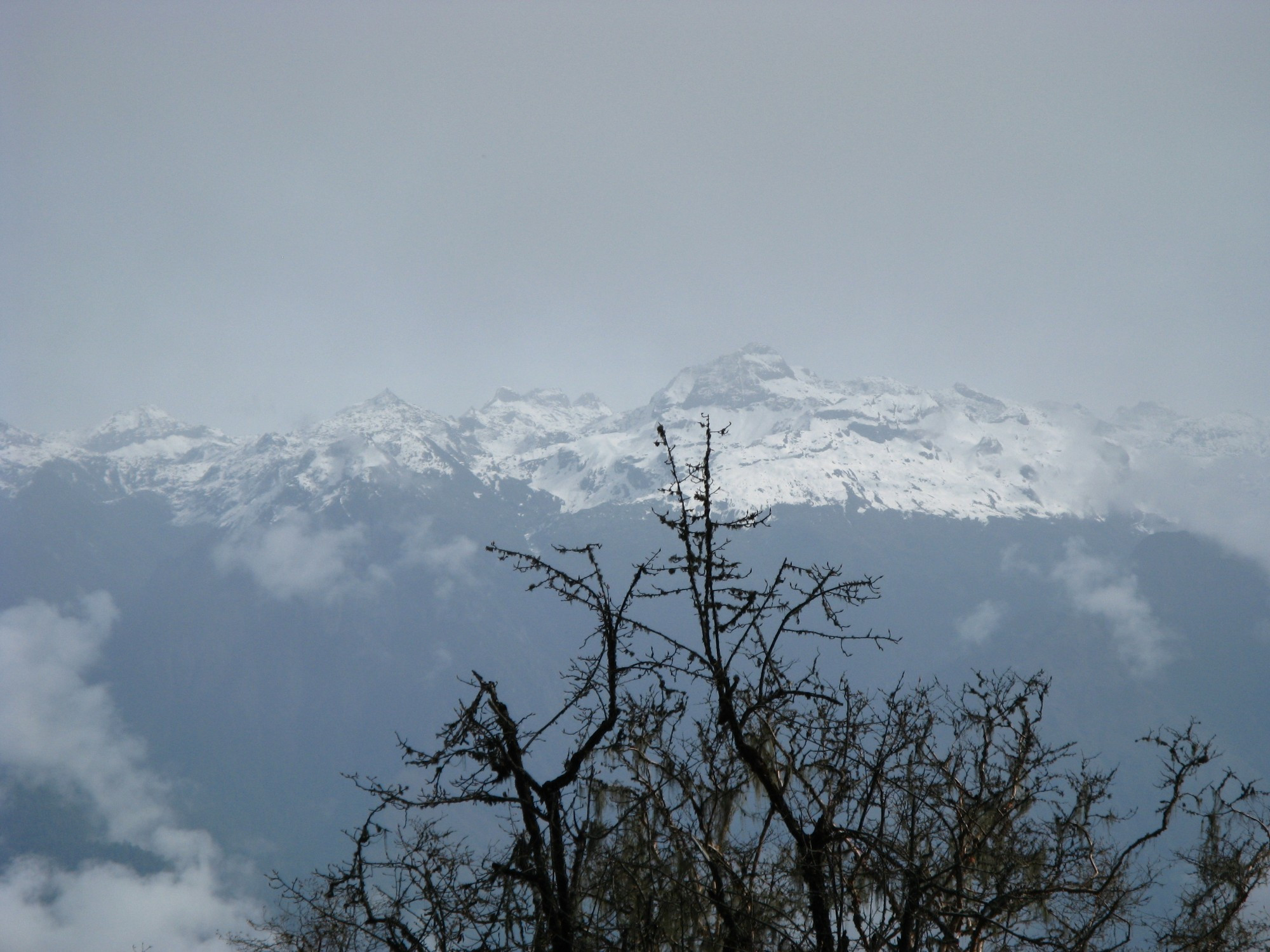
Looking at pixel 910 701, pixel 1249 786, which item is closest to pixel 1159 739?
pixel 1249 786

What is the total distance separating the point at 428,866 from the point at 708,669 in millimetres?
3434

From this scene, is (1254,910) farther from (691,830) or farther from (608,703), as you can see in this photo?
(608,703)

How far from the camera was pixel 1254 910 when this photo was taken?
1120 cm

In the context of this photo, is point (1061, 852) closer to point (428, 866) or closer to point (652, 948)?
point (652, 948)

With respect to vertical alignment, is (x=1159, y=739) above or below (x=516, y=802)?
above

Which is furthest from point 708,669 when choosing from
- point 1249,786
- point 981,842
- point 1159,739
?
point 1249,786

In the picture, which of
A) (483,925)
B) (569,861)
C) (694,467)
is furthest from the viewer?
(569,861)

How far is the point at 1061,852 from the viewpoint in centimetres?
939

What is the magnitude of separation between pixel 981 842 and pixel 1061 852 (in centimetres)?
194

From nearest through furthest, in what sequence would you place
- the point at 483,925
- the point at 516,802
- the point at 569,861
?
the point at 516,802 → the point at 483,925 → the point at 569,861

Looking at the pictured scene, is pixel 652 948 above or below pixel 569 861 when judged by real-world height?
below

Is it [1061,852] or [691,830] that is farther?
[1061,852]

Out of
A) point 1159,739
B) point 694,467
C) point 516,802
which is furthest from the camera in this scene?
point 1159,739

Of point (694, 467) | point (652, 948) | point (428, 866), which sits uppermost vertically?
point (694, 467)
